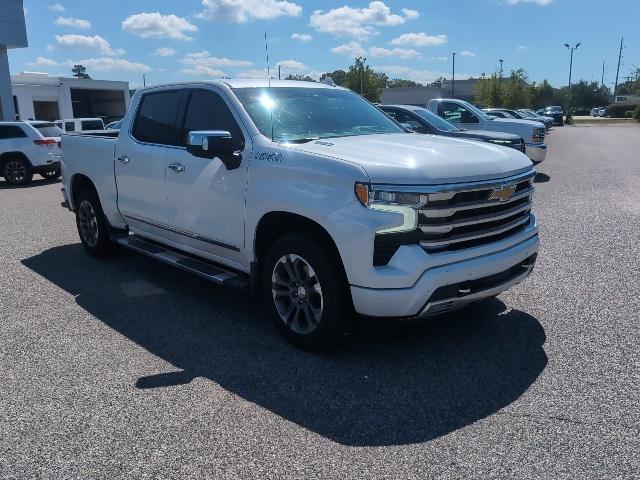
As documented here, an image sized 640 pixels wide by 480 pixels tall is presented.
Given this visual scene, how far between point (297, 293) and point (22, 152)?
14462mm

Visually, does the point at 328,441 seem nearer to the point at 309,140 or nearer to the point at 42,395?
the point at 42,395

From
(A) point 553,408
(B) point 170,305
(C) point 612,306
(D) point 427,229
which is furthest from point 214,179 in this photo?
(C) point 612,306

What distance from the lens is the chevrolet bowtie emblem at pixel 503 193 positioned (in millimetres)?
4078

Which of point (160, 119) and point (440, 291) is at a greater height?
point (160, 119)

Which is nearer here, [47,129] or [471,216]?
[471,216]

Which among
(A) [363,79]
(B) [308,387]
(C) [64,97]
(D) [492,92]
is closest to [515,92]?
(D) [492,92]

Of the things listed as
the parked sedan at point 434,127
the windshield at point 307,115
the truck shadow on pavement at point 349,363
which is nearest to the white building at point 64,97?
the parked sedan at point 434,127

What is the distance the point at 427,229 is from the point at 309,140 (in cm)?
136

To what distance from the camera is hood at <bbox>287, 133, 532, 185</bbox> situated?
3.77 meters

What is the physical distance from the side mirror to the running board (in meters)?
0.91

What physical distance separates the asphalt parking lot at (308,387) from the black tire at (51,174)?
11.5 meters

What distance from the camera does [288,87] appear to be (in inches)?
211

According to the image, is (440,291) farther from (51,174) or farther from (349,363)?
(51,174)

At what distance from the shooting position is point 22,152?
16.1 meters
